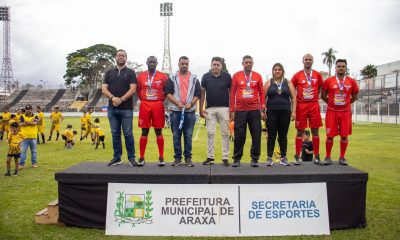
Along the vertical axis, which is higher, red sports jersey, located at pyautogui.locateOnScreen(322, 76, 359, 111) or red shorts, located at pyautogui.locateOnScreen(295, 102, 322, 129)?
red sports jersey, located at pyautogui.locateOnScreen(322, 76, 359, 111)

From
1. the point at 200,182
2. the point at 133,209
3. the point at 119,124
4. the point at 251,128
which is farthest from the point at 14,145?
the point at 251,128

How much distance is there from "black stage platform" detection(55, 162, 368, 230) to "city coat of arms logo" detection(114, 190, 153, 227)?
244 mm

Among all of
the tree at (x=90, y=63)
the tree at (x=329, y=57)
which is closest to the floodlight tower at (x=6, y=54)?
the tree at (x=90, y=63)

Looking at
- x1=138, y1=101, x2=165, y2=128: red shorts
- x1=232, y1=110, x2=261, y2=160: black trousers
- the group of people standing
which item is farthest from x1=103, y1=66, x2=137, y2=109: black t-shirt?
x1=232, y1=110, x2=261, y2=160: black trousers

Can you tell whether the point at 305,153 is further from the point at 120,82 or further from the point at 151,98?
the point at 120,82

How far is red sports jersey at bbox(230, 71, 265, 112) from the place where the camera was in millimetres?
6574

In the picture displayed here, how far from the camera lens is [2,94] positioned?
298 ft

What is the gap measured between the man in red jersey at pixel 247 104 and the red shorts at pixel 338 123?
50.7 inches

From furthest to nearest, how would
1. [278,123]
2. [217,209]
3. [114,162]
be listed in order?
1. [114,162]
2. [278,123]
3. [217,209]

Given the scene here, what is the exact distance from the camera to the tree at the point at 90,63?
8438 centimetres

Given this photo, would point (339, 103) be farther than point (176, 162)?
No

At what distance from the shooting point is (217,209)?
221 inches

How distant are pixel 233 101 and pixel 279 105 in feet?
2.84

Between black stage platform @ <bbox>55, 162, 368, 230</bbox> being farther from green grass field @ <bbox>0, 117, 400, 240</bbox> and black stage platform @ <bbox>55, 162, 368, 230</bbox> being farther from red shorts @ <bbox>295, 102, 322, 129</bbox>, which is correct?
red shorts @ <bbox>295, 102, 322, 129</bbox>
